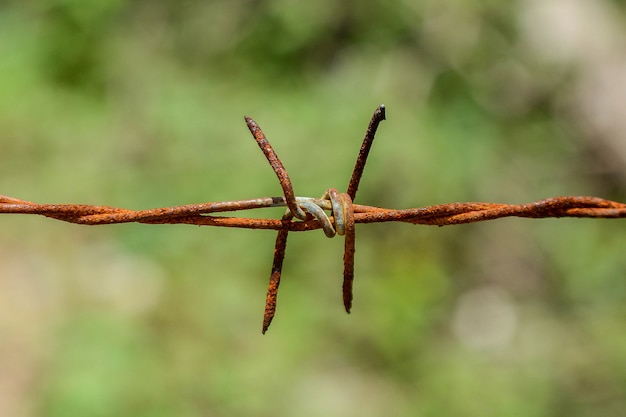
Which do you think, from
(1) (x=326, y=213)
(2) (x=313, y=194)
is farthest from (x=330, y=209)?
(2) (x=313, y=194)

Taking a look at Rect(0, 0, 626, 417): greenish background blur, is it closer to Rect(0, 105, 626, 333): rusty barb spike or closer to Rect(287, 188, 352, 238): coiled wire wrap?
Rect(0, 105, 626, 333): rusty barb spike

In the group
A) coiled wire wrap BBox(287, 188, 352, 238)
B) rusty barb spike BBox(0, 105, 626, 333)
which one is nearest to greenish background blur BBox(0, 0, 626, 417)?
rusty barb spike BBox(0, 105, 626, 333)

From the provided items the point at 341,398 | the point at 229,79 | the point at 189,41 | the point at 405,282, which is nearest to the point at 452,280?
the point at 405,282

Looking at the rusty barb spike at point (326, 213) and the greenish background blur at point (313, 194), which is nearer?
the rusty barb spike at point (326, 213)

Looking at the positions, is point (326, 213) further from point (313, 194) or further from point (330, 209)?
point (313, 194)

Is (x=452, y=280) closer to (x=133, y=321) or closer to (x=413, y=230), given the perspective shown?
(x=413, y=230)

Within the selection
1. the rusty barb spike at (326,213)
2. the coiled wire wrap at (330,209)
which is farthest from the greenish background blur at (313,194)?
the coiled wire wrap at (330,209)

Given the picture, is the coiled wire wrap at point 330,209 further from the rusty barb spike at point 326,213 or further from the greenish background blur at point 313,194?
the greenish background blur at point 313,194
